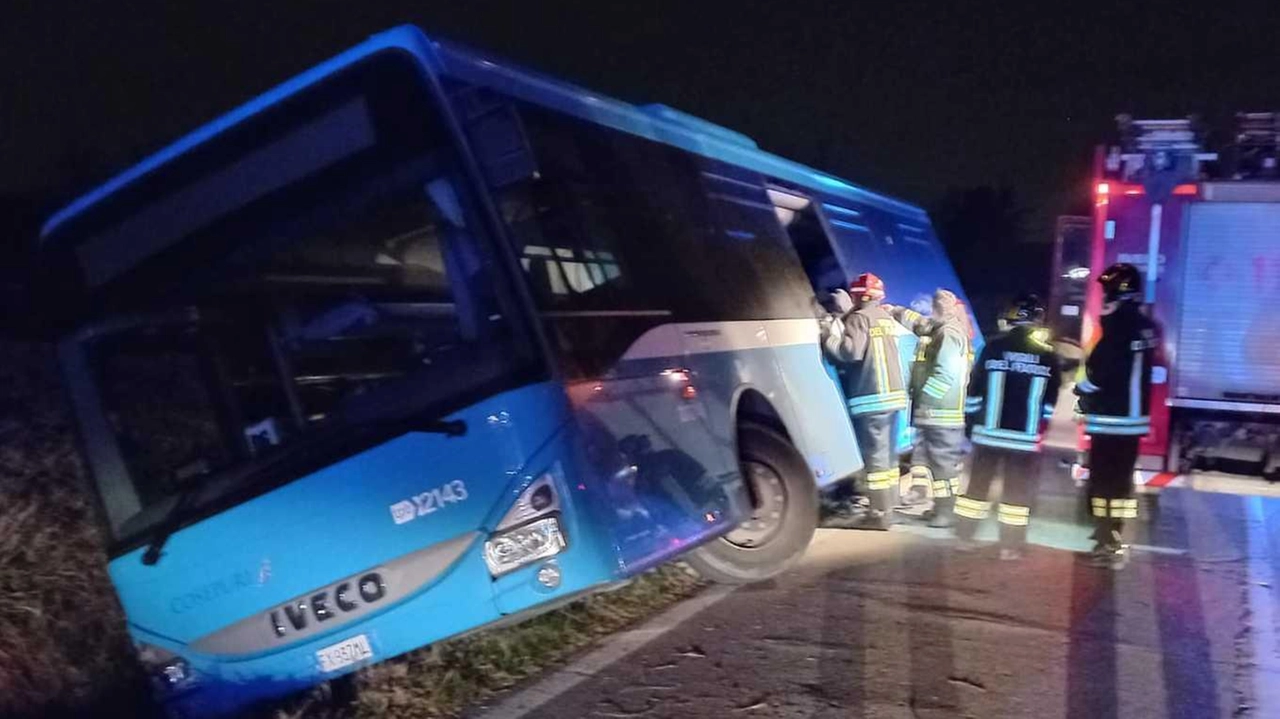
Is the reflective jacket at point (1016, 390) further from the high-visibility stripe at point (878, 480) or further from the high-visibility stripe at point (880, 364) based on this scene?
the high-visibility stripe at point (878, 480)

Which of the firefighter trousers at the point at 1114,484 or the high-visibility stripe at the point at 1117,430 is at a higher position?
the high-visibility stripe at the point at 1117,430

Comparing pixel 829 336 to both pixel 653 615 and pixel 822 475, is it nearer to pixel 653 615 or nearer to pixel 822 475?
pixel 822 475

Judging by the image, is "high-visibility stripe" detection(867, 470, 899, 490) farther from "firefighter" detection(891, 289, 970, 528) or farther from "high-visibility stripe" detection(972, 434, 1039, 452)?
"high-visibility stripe" detection(972, 434, 1039, 452)

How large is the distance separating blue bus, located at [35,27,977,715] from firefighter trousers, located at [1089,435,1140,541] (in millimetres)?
3280

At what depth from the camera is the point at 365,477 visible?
4406 mm

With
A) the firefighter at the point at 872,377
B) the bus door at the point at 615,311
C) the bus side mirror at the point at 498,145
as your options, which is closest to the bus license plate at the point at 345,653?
the bus door at the point at 615,311

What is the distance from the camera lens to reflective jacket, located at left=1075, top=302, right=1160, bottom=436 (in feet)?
22.5

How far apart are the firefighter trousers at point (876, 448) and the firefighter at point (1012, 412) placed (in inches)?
24.1

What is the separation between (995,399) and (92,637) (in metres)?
5.43

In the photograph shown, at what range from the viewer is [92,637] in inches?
222

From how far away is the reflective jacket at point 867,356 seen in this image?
24.9 ft

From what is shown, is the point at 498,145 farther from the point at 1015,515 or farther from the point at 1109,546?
the point at 1109,546

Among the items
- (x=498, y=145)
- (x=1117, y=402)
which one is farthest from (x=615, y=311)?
(x=1117, y=402)

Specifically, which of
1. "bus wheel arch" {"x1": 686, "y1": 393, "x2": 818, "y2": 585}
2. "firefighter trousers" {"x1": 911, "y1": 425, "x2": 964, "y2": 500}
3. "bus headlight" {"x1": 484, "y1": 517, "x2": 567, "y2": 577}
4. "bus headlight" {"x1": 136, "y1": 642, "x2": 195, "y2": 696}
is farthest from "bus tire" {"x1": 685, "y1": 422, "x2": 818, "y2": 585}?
"bus headlight" {"x1": 136, "y1": 642, "x2": 195, "y2": 696}
